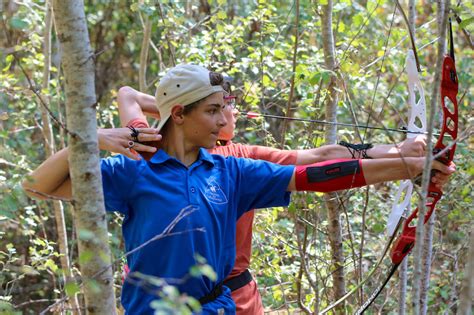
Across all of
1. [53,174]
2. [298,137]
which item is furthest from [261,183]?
[298,137]

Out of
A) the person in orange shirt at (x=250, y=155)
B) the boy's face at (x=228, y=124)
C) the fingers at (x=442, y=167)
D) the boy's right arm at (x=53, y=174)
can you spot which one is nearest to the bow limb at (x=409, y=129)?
the person in orange shirt at (x=250, y=155)

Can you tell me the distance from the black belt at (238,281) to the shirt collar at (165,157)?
1.74 ft

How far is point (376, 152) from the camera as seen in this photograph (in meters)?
2.83

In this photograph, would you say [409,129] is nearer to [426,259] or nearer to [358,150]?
[358,150]

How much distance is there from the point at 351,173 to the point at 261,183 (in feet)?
1.02

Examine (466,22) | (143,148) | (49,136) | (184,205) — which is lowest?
(184,205)

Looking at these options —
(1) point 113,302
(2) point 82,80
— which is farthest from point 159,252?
(2) point 82,80

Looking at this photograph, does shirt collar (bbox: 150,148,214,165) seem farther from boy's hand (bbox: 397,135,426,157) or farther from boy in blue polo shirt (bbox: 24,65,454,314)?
boy's hand (bbox: 397,135,426,157)

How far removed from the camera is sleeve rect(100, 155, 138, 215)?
2.47 meters

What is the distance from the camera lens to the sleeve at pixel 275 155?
9.68 ft

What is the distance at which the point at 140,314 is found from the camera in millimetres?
2459

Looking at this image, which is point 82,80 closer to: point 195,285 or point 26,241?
point 195,285

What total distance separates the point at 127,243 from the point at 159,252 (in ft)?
0.57

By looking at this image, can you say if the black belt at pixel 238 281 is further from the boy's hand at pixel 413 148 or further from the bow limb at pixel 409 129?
the boy's hand at pixel 413 148
